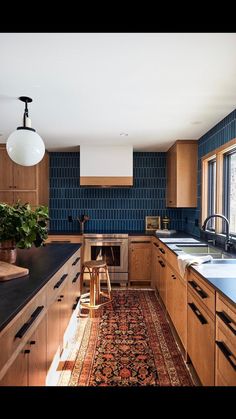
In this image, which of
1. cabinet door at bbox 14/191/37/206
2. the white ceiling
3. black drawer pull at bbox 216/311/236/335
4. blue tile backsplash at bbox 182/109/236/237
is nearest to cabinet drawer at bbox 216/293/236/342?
black drawer pull at bbox 216/311/236/335

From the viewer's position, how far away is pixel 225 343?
1.22 meters

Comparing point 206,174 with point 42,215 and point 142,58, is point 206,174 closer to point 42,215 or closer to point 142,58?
point 142,58

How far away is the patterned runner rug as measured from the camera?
183 centimetres

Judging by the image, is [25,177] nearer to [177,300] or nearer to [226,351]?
[177,300]

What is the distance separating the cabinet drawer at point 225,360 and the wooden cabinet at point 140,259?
8.36 ft

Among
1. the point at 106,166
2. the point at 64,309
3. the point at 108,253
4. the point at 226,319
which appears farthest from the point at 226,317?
the point at 106,166

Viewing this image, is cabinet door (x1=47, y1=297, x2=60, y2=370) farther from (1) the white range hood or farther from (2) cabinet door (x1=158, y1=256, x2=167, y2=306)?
(1) the white range hood

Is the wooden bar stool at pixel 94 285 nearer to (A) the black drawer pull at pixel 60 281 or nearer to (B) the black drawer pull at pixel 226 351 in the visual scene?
(A) the black drawer pull at pixel 60 281

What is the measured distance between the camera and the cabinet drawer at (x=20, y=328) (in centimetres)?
90

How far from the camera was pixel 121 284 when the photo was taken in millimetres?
3928

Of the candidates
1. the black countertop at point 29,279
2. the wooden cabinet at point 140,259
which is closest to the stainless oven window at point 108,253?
the wooden cabinet at point 140,259

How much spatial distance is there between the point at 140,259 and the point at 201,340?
2.29 meters
